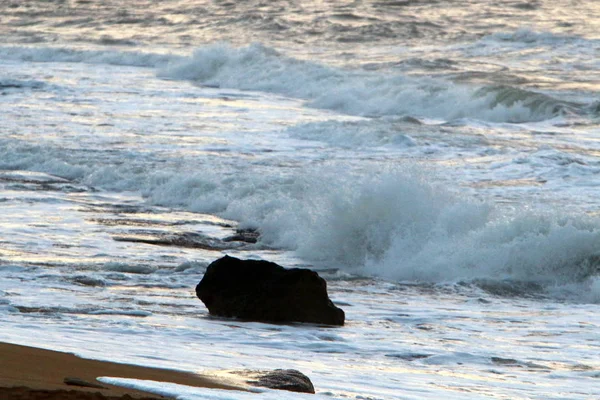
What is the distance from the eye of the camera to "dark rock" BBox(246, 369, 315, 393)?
15.8 ft

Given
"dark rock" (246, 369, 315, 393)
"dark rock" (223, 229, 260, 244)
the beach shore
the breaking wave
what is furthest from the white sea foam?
the beach shore

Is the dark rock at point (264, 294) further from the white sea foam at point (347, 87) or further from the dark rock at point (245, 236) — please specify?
the white sea foam at point (347, 87)

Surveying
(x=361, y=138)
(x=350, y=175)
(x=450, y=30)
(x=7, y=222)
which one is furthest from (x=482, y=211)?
(x=450, y=30)

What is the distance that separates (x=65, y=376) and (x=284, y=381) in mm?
924

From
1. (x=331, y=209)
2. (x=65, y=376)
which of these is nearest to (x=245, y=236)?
(x=331, y=209)

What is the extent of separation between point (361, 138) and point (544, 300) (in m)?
8.20

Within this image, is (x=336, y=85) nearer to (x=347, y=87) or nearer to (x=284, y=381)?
(x=347, y=87)

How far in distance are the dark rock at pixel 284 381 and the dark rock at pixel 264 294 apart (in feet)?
6.81

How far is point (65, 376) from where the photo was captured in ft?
15.2

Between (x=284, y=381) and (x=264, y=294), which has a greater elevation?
(x=284, y=381)

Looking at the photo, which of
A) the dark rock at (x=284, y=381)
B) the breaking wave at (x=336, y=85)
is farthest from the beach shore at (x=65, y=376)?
the breaking wave at (x=336, y=85)

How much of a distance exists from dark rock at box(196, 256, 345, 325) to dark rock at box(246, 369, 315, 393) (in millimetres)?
2075

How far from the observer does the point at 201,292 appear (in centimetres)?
734

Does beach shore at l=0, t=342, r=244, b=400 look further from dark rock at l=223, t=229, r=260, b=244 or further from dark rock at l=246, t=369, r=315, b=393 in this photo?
dark rock at l=223, t=229, r=260, b=244
